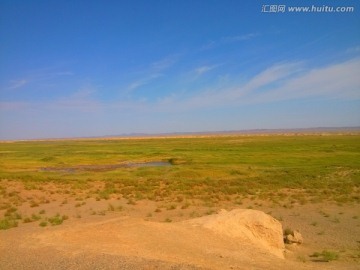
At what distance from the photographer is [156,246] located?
1216cm

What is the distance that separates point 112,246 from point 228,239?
4691mm

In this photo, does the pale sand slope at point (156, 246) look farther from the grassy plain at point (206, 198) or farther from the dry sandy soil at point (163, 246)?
the grassy plain at point (206, 198)

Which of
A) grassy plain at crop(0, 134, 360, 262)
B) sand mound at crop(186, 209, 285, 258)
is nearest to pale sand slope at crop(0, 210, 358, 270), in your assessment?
sand mound at crop(186, 209, 285, 258)

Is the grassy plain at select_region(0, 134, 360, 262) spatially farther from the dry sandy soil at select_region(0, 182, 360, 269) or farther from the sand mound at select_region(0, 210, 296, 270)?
the sand mound at select_region(0, 210, 296, 270)

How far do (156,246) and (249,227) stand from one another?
5161 mm

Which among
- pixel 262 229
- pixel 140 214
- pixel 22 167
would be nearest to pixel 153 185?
pixel 140 214

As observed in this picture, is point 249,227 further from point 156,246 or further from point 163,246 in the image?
point 156,246

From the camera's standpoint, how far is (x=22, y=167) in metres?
54.8

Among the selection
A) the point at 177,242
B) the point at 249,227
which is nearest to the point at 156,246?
the point at 177,242

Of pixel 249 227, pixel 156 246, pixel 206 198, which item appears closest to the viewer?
pixel 156 246

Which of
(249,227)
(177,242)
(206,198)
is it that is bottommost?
(206,198)

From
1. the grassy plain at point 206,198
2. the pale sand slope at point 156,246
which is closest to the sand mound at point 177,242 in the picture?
the pale sand slope at point 156,246

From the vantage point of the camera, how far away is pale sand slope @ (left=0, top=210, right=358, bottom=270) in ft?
34.0

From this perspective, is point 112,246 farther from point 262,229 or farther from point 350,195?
point 350,195
